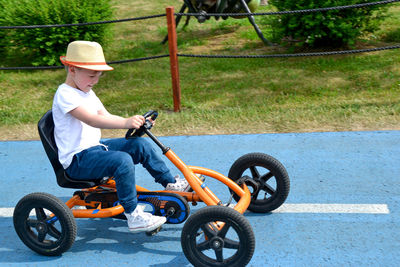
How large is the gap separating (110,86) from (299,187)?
432 cm

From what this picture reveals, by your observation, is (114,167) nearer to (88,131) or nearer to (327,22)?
(88,131)

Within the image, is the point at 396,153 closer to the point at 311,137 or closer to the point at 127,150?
the point at 311,137

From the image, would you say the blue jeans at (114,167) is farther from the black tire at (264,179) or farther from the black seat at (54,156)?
the black tire at (264,179)

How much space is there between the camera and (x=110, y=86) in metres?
7.63

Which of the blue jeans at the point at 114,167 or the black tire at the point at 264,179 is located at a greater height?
the blue jeans at the point at 114,167

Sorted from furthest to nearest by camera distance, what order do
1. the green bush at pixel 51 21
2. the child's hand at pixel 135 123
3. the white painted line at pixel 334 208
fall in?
the green bush at pixel 51 21 < the white painted line at pixel 334 208 < the child's hand at pixel 135 123

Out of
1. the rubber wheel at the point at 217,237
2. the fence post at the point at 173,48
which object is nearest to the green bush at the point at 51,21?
the fence post at the point at 173,48

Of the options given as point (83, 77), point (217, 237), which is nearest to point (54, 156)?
point (83, 77)

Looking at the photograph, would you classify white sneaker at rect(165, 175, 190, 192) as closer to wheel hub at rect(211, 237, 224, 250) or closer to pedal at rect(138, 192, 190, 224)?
pedal at rect(138, 192, 190, 224)

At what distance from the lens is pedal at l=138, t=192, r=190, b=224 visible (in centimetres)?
335

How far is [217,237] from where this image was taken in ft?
9.69

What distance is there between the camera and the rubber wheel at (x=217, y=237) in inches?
113

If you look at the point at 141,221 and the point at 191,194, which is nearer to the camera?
the point at 141,221

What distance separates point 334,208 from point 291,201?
0.34 metres
